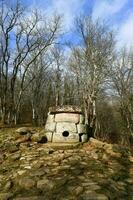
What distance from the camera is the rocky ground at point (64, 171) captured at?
7.07 meters

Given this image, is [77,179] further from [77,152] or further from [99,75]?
[99,75]

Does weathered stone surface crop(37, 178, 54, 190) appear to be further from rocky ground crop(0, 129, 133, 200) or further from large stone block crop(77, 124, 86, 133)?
large stone block crop(77, 124, 86, 133)

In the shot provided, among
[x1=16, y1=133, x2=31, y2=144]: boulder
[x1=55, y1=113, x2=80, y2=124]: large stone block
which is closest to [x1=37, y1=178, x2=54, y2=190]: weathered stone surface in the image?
[x1=16, y1=133, x2=31, y2=144]: boulder

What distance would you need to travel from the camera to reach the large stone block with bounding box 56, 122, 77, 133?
35.5 ft

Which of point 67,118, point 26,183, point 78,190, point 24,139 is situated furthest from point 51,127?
point 78,190

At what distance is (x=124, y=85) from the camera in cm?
2759

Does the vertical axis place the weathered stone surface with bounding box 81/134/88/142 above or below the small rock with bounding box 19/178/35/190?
above

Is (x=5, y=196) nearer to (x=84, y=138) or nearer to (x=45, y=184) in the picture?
(x=45, y=184)

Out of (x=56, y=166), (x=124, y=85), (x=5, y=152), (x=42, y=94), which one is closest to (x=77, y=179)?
(x=56, y=166)

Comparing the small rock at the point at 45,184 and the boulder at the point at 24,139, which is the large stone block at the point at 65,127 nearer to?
the boulder at the point at 24,139

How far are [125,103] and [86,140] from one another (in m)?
17.8

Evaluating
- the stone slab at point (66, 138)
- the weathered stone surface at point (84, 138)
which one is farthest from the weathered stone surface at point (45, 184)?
the weathered stone surface at point (84, 138)

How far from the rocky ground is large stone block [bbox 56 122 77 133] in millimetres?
654

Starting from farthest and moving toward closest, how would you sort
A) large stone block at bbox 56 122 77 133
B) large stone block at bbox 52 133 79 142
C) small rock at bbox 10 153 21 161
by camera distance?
large stone block at bbox 56 122 77 133 < large stone block at bbox 52 133 79 142 < small rock at bbox 10 153 21 161
